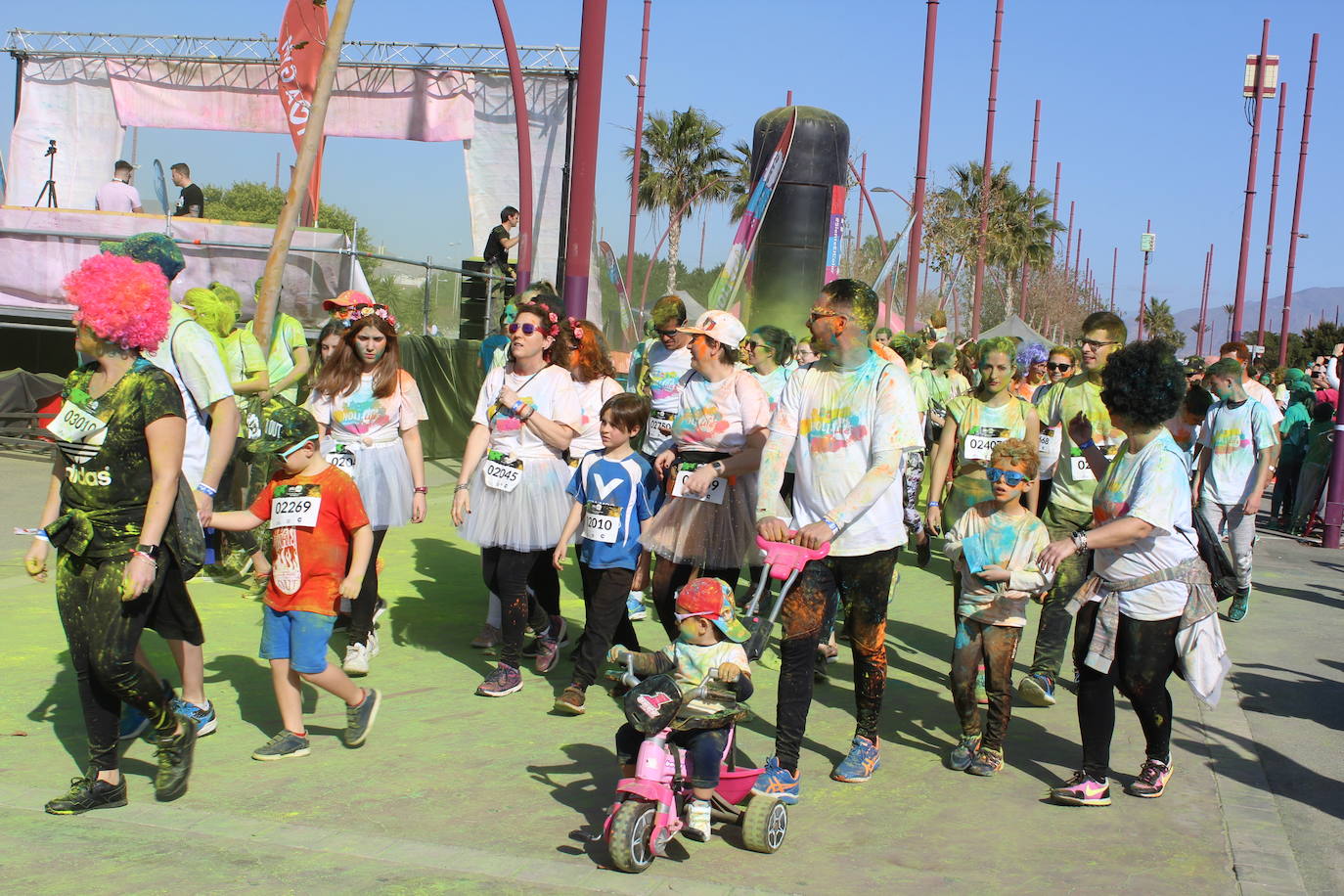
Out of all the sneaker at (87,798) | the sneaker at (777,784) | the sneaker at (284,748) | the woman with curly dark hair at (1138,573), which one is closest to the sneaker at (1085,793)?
the woman with curly dark hair at (1138,573)

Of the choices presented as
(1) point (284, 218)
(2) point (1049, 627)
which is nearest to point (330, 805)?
(2) point (1049, 627)

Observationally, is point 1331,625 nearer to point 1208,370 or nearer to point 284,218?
point 1208,370

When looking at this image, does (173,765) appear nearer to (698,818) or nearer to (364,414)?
(698,818)

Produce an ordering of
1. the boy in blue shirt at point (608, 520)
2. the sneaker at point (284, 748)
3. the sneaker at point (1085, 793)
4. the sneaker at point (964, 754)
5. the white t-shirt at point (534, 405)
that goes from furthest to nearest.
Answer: the white t-shirt at point (534, 405) < the boy in blue shirt at point (608, 520) < the sneaker at point (964, 754) < the sneaker at point (284, 748) < the sneaker at point (1085, 793)

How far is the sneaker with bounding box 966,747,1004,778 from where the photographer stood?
18.0 feet

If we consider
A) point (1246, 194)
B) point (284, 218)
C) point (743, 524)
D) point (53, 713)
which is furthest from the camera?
point (1246, 194)

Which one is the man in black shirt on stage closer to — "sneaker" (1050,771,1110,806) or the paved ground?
the paved ground

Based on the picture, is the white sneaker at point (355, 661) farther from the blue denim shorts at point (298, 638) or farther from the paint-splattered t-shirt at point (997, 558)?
the paint-splattered t-shirt at point (997, 558)

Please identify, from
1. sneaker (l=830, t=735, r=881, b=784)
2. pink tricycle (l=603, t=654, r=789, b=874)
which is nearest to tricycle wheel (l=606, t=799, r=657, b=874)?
pink tricycle (l=603, t=654, r=789, b=874)

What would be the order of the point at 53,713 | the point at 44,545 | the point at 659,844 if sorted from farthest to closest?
the point at 53,713, the point at 44,545, the point at 659,844

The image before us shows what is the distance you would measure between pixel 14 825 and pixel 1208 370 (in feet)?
28.6

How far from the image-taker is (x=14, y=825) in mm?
4336

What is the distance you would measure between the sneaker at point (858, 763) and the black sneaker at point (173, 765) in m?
2.58

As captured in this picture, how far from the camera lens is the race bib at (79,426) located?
4289mm
